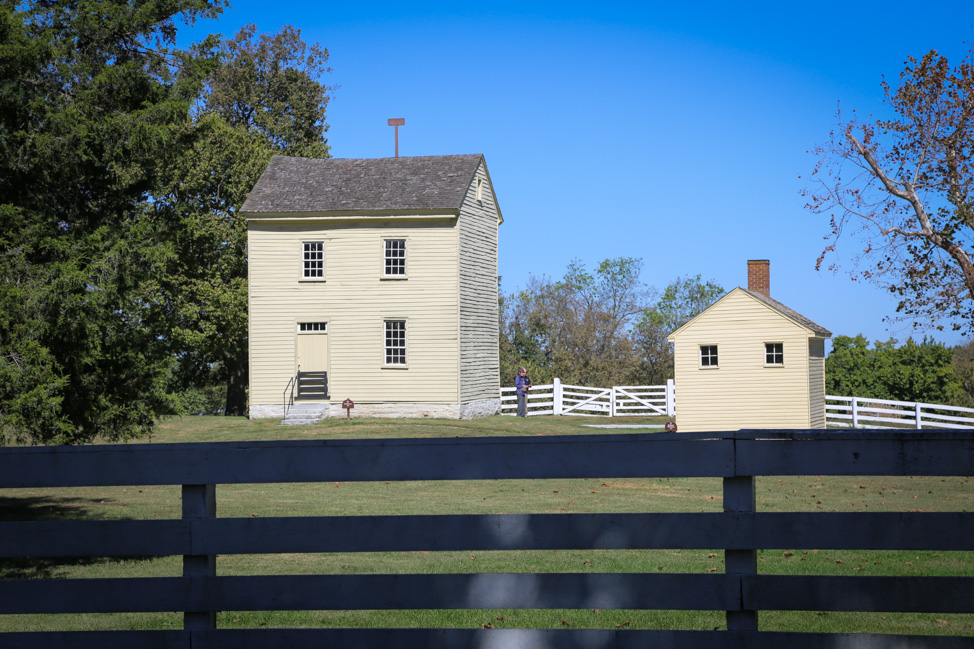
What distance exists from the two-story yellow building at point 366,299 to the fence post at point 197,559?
1161 inches

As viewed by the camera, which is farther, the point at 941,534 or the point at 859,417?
the point at 859,417

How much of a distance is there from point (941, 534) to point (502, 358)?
48.9m

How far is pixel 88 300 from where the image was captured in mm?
10836

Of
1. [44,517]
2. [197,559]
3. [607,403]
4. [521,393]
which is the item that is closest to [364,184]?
[521,393]

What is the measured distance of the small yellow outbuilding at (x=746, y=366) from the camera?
33062 millimetres

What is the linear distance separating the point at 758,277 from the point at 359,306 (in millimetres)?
16017

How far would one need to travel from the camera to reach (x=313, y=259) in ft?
114

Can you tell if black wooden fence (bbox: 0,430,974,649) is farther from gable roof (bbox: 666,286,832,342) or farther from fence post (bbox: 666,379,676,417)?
fence post (bbox: 666,379,676,417)

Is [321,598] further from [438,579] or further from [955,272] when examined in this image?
[955,272]

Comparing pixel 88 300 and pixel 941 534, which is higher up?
pixel 88 300

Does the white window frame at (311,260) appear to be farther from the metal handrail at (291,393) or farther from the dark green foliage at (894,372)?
the dark green foliage at (894,372)

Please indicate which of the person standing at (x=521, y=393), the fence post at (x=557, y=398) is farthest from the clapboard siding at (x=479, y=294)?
the fence post at (x=557, y=398)

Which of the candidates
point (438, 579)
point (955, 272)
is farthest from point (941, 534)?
point (955, 272)

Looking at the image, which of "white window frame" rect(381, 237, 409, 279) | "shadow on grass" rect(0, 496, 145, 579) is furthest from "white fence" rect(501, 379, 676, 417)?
"shadow on grass" rect(0, 496, 145, 579)
